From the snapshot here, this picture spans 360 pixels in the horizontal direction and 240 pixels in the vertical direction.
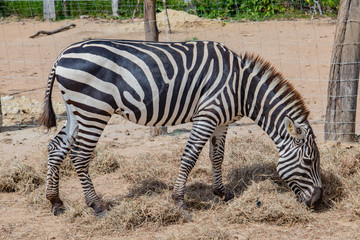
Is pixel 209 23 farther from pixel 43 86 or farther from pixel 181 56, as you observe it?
pixel 181 56

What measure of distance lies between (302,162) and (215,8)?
12.9m

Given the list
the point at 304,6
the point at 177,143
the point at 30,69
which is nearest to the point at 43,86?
the point at 30,69

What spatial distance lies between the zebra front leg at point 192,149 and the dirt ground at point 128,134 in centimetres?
30

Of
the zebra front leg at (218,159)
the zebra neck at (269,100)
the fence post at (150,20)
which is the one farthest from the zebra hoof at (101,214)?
the fence post at (150,20)

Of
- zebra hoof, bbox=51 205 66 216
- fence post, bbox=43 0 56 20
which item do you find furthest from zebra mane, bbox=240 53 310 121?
fence post, bbox=43 0 56 20

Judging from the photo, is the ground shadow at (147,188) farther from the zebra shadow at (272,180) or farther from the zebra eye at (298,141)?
the zebra eye at (298,141)

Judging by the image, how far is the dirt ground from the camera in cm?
459

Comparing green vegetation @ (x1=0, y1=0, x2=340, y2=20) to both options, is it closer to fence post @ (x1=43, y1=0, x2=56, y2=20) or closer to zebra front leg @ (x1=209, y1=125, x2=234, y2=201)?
fence post @ (x1=43, y1=0, x2=56, y2=20)

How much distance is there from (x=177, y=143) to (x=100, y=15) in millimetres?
12101

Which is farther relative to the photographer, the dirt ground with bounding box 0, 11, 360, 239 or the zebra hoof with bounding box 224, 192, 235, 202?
the zebra hoof with bounding box 224, 192, 235, 202

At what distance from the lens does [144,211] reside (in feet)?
15.5

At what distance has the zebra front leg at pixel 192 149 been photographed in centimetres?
489

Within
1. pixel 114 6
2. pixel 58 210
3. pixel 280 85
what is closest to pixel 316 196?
pixel 280 85

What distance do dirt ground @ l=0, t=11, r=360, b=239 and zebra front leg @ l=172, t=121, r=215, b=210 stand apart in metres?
0.30
